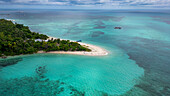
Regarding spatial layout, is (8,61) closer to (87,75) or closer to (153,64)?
(87,75)

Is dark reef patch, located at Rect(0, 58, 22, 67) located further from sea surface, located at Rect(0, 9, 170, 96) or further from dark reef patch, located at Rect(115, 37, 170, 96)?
dark reef patch, located at Rect(115, 37, 170, 96)

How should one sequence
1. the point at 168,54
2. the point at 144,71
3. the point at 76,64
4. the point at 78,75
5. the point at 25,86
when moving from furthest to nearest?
the point at 168,54 → the point at 76,64 → the point at 144,71 → the point at 78,75 → the point at 25,86

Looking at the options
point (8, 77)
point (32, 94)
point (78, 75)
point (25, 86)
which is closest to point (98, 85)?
point (78, 75)

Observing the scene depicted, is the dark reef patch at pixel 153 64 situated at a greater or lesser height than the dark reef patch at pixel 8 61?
lesser

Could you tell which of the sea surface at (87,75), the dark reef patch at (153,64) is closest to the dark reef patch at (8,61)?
the sea surface at (87,75)

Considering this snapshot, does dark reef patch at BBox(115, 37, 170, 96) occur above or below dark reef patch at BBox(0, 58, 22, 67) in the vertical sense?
below

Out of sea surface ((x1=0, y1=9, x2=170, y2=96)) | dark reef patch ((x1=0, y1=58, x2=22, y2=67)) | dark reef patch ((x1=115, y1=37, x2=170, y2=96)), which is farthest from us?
dark reef patch ((x1=0, y1=58, x2=22, y2=67))

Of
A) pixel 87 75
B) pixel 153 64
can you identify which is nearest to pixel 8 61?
pixel 87 75

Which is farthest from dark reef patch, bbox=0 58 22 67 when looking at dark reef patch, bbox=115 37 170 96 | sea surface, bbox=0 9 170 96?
dark reef patch, bbox=115 37 170 96

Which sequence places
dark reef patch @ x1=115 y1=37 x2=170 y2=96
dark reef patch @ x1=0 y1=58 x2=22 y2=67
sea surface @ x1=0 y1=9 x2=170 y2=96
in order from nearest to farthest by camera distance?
sea surface @ x1=0 y1=9 x2=170 y2=96, dark reef patch @ x1=115 y1=37 x2=170 y2=96, dark reef patch @ x1=0 y1=58 x2=22 y2=67

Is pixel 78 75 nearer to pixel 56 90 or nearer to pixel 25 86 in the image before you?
pixel 56 90

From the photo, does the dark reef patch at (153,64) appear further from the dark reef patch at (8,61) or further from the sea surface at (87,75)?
the dark reef patch at (8,61)
